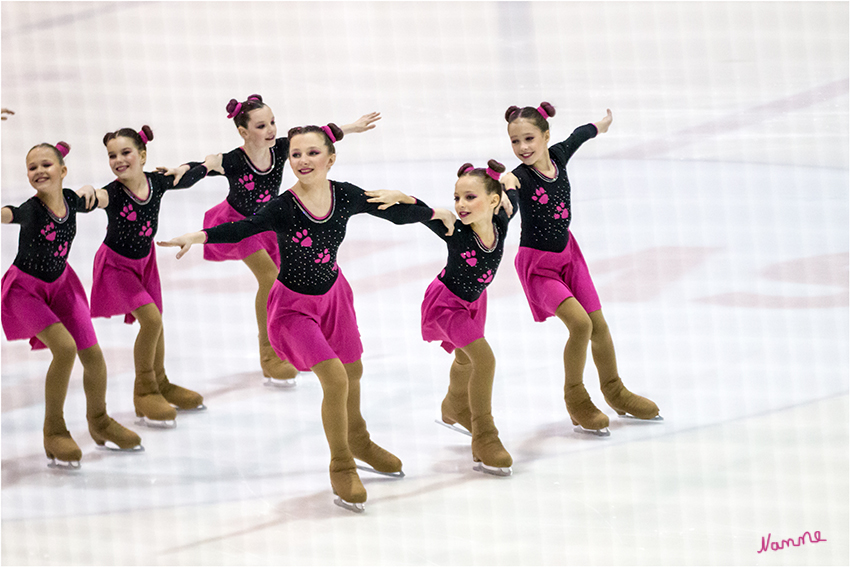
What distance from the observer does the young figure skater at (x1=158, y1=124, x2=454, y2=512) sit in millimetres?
4484

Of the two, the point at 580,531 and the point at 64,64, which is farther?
the point at 64,64

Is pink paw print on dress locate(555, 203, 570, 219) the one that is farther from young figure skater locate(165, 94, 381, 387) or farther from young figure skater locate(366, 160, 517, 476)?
young figure skater locate(165, 94, 381, 387)

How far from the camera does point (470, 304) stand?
16.0 feet

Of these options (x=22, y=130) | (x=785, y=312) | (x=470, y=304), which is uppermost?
(x=22, y=130)

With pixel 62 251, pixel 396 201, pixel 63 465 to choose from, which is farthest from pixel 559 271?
pixel 63 465

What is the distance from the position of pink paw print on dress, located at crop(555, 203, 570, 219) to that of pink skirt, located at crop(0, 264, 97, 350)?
228 centimetres

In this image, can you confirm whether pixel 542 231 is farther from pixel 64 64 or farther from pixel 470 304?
pixel 64 64

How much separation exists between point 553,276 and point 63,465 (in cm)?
247

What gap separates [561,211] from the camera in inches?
208

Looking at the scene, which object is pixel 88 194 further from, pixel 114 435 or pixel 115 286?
pixel 114 435

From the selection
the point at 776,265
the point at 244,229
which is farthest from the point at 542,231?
the point at 776,265

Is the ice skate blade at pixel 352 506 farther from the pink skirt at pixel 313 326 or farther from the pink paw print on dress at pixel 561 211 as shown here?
the pink paw print on dress at pixel 561 211

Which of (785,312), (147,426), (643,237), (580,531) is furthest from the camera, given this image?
(643,237)

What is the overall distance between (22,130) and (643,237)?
18.2ft
